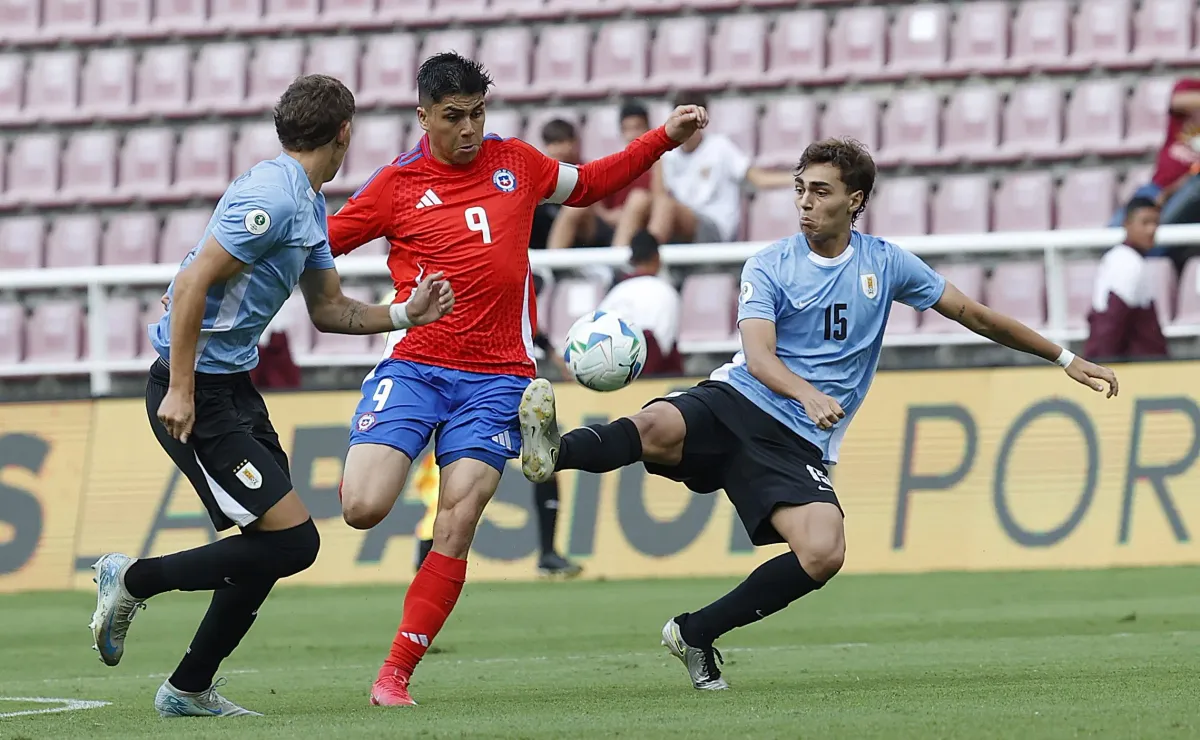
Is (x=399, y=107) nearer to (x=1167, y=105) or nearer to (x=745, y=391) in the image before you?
(x=1167, y=105)

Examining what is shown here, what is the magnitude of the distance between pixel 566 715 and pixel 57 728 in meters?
1.59

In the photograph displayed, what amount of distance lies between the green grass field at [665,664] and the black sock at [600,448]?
2.69 feet

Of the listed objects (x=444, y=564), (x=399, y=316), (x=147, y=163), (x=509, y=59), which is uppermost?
(x=509, y=59)

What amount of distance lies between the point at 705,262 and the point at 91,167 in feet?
22.7

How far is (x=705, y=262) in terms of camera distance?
1197 centimetres

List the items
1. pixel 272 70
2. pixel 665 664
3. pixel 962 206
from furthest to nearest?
pixel 272 70 → pixel 962 206 → pixel 665 664

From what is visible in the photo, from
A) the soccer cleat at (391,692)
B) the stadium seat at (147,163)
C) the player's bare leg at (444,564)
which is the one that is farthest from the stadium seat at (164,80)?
the soccer cleat at (391,692)

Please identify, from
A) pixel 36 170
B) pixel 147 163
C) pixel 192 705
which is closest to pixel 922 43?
pixel 147 163

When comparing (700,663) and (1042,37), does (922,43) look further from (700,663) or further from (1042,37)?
(700,663)

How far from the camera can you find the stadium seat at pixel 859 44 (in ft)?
50.6

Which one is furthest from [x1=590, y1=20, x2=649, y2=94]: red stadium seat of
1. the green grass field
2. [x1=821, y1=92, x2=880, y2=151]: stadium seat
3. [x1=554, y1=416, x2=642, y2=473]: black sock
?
[x1=554, y1=416, x2=642, y2=473]: black sock

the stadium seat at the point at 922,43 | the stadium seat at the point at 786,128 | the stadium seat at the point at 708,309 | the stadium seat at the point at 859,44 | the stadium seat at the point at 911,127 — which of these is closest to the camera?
the stadium seat at the point at 708,309

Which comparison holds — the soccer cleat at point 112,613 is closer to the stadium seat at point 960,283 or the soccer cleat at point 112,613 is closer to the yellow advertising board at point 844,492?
the yellow advertising board at point 844,492

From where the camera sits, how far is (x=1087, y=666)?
685 centimetres
